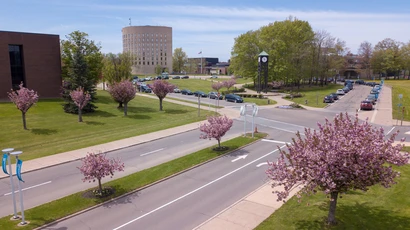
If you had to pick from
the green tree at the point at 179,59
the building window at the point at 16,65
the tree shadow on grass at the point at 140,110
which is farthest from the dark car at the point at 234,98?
the green tree at the point at 179,59

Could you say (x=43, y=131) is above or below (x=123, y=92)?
below

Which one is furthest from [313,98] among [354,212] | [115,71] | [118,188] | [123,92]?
[118,188]

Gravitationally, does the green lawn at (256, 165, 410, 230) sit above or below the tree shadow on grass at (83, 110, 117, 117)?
below

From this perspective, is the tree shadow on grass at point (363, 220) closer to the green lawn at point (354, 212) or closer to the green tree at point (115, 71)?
the green lawn at point (354, 212)

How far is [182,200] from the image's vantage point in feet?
47.6

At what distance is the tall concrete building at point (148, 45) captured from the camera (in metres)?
179

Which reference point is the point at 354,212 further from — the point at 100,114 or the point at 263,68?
the point at 263,68

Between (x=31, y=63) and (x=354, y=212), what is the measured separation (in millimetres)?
48061

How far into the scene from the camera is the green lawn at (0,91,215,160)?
26500 millimetres

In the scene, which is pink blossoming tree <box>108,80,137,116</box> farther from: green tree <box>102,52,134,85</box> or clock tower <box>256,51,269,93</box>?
clock tower <box>256,51,269,93</box>

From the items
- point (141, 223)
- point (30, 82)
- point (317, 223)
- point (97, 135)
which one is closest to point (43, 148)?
point (97, 135)

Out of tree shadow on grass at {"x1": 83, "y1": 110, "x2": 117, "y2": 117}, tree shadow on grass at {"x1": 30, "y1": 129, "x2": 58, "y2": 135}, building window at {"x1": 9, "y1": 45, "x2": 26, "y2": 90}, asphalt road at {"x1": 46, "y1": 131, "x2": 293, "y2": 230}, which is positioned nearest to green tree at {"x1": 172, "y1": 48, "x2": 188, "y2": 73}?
building window at {"x1": 9, "y1": 45, "x2": 26, "y2": 90}

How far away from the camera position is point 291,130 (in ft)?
101

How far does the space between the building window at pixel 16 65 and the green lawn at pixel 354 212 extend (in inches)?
1770
